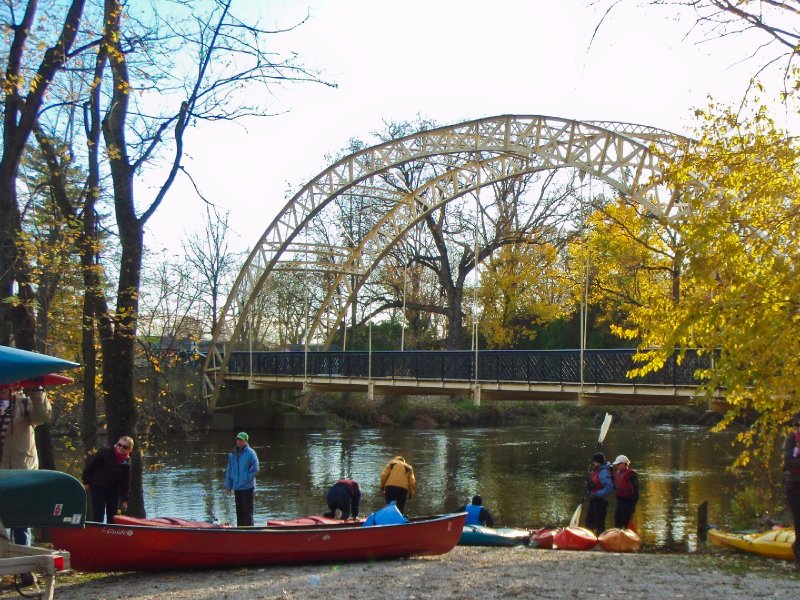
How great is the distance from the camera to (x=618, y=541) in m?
13.0

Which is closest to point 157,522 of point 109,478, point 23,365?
point 109,478

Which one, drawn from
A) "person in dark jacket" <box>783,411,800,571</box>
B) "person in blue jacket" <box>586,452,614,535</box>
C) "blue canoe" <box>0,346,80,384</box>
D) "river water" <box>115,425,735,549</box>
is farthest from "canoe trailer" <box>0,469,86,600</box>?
"river water" <box>115,425,735,549</box>

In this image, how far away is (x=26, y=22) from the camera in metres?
10.6

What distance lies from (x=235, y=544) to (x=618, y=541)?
19.9 feet

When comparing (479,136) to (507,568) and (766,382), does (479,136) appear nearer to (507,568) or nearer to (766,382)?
(766,382)

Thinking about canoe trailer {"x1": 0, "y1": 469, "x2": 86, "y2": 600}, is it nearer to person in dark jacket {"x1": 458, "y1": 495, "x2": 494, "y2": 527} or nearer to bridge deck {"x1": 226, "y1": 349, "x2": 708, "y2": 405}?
person in dark jacket {"x1": 458, "y1": 495, "x2": 494, "y2": 527}

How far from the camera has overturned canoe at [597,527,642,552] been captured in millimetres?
12930

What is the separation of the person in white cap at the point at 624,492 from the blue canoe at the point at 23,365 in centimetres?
948

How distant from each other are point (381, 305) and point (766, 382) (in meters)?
30.6

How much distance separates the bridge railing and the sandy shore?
25.5 ft

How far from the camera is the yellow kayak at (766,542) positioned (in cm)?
1134

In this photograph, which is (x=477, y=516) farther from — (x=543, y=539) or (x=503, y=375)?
(x=503, y=375)

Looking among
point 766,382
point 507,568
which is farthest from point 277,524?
point 766,382

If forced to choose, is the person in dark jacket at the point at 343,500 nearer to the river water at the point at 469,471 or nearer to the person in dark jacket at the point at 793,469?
the river water at the point at 469,471
